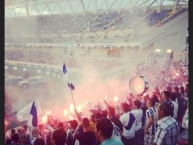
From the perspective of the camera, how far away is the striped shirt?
10.4ft

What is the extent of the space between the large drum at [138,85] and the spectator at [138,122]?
2.18 ft

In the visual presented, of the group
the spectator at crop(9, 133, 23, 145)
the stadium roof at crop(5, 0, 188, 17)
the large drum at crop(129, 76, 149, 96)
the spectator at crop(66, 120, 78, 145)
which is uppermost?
the stadium roof at crop(5, 0, 188, 17)

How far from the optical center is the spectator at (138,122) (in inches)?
150

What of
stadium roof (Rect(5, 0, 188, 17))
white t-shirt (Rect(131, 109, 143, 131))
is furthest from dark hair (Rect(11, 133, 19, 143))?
stadium roof (Rect(5, 0, 188, 17))

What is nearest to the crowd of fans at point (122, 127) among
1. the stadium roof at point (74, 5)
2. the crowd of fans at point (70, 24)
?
the crowd of fans at point (70, 24)

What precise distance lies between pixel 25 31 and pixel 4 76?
724 mm

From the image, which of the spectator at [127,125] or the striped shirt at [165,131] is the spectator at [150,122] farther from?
the striped shirt at [165,131]

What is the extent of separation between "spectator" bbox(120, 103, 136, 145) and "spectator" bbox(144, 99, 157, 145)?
16cm

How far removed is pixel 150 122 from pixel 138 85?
96 centimetres

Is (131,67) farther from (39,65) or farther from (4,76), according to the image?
(4,76)

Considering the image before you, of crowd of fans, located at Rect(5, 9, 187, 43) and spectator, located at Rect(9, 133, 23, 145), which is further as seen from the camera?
crowd of fans, located at Rect(5, 9, 187, 43)

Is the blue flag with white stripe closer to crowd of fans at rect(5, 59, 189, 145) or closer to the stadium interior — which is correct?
crowd of fans at rect(5, 59, 189, 145)

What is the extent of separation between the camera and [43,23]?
450cm

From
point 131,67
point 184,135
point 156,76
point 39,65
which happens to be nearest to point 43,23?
point 39,65
